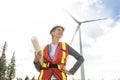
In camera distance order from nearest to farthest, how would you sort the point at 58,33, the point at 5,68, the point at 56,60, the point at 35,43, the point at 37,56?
the point at 35,43 < the point at 37,56 < the point at 56,60 < the point at 58,33 < the point at 5,68

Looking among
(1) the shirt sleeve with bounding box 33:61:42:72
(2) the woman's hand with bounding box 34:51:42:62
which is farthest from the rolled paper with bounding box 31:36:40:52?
(1) the shirt sleeve with bounding box 33:61:42:72

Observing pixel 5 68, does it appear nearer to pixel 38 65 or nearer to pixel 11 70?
pixel 11 70

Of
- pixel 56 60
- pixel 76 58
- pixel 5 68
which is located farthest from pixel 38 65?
pixel 5 68

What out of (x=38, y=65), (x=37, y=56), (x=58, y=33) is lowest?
(x=38, y=65)

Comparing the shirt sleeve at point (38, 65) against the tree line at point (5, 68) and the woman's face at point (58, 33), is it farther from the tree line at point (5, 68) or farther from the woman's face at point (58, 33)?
the tree line at point (5, 68)

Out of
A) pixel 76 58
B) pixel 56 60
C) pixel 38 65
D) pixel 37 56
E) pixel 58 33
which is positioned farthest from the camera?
pixel 58 33

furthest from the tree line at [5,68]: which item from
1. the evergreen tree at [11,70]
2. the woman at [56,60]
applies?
the woman at [56,60]

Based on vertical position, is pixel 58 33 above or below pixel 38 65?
above

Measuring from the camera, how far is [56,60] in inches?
207

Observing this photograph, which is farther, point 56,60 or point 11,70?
point 11,70

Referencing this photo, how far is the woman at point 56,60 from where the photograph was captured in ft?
17.0

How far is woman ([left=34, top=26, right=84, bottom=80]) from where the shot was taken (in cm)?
517

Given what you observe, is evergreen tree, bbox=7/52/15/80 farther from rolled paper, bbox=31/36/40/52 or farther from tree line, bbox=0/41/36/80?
rolled paper, bbox=31/36/40/52

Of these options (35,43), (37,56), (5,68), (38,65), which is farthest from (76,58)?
(5,68)
